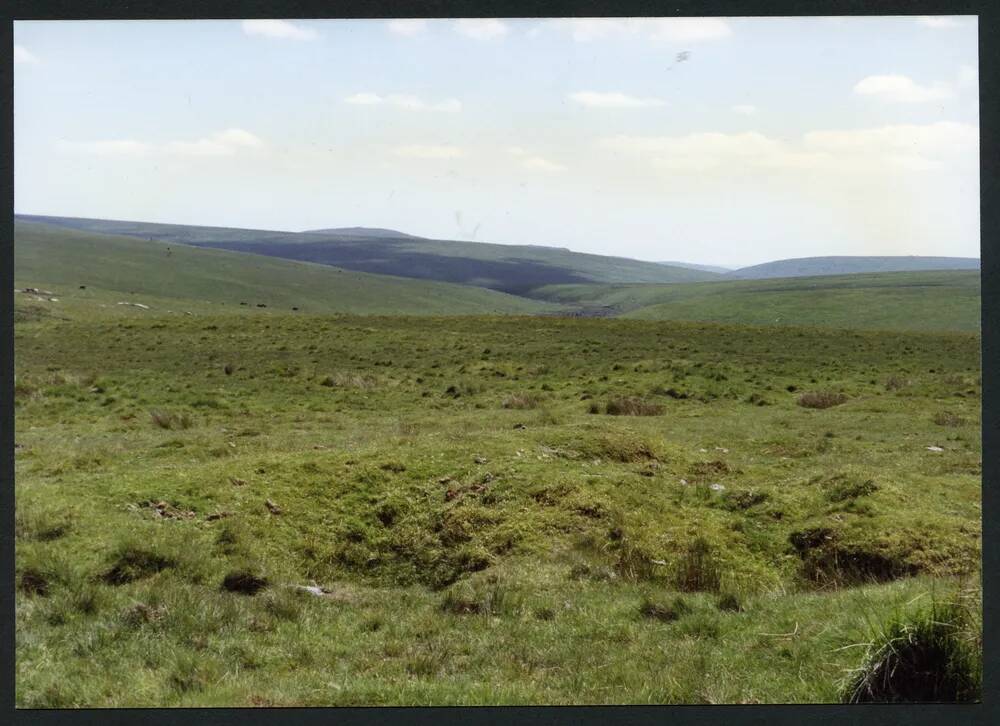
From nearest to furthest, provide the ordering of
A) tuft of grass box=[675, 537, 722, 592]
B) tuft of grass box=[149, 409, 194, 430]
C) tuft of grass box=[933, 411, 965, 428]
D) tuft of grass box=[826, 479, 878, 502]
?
tuft of grass box=[675, 537, 722, 592], tuft of grass box=[826, 479, 878, 502], tuft of grass box=[149, 409, 194, 430], tuft of grass box=[933, 411, 965, 428]

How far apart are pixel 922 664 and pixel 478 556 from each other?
622cm

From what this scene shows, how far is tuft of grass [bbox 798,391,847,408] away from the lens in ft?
98.6

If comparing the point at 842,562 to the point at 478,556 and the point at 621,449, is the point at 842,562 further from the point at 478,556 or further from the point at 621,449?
the point at 621,449

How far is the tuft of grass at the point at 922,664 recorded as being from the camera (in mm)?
5863

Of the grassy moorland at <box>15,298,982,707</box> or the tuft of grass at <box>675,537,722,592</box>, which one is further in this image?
the tuft of grass at <box>675,537,722,592</box>

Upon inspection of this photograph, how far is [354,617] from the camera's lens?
9.00 metres

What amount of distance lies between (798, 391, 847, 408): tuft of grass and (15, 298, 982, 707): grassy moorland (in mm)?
4785

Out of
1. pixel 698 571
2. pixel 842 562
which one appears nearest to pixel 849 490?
pixel 842 562

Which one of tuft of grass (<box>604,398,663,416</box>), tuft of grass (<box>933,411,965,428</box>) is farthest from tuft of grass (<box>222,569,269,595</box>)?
tuft of grass (<box>933,411,965,428</box>)

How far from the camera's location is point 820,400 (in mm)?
30562

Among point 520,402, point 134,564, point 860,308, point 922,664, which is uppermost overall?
point 860,308

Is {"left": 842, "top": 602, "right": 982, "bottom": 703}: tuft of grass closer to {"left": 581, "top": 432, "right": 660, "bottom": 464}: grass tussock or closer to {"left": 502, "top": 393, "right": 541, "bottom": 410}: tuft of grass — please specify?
{"left": 581, "top": 432, "right": 660, "bottom": 464}: grass tussock

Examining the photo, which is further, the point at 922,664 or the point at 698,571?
the point at 698,571

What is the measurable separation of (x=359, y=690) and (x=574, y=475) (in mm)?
7750
